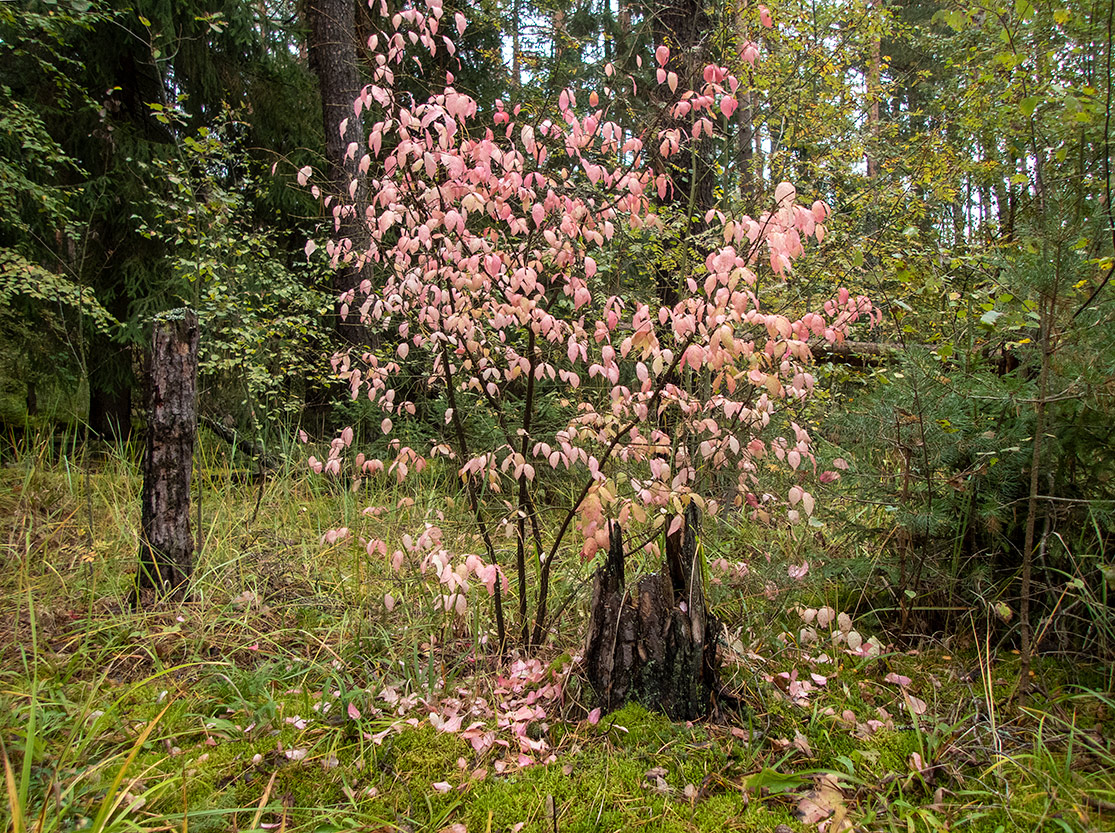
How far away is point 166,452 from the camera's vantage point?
2986 mm

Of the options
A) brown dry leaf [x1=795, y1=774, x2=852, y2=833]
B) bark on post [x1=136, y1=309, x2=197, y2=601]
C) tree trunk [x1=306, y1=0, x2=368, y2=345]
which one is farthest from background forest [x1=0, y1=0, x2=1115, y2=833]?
tree trunk [x1=306, y1=0, x2=368, y2=345]

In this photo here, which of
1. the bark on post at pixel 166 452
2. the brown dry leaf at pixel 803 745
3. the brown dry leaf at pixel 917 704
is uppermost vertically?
the bark on post at pixel 166 452

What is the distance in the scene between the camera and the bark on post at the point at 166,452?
2.97m

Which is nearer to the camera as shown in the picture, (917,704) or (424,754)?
(424,754)

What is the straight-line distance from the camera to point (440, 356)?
2.79m

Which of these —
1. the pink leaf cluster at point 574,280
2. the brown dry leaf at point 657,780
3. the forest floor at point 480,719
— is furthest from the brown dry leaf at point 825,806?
the pink leaf cluster at point 574,280

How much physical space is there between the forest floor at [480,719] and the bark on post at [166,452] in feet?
0.62

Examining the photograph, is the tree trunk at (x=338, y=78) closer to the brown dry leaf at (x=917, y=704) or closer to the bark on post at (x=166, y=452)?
the bark on post at (x=166, y=452)

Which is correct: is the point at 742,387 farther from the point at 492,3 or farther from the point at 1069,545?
Answer: the point at 492,3

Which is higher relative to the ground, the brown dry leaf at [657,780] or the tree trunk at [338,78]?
the tree trunk at [338,78]

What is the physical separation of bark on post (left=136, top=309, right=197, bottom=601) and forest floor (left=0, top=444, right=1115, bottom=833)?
0.62ft

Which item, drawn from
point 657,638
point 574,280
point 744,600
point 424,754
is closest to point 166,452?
point 424,754

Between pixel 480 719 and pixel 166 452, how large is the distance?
201cm

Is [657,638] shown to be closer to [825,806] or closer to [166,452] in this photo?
[825,806]
